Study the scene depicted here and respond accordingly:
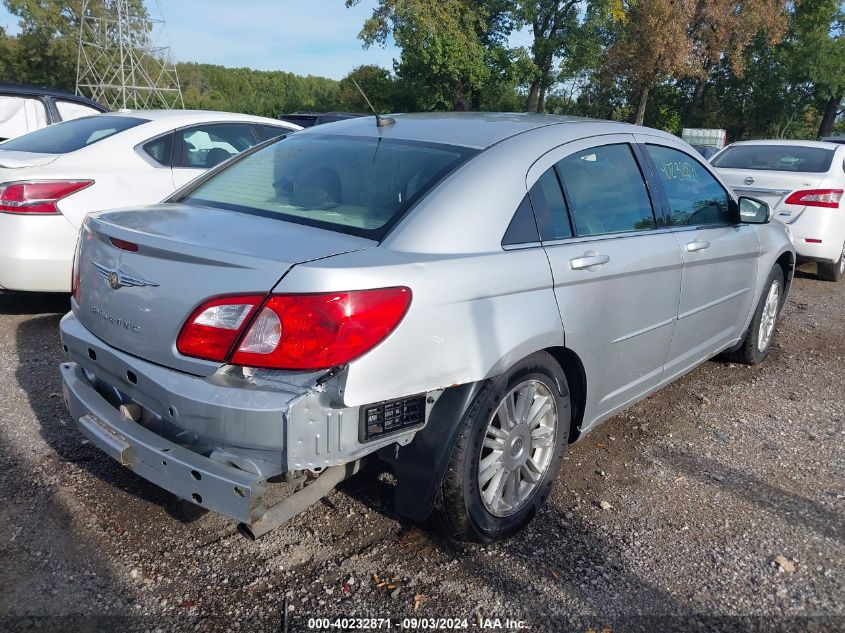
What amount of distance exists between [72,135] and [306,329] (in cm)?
449

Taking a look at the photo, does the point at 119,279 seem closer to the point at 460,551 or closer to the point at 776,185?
the point at 460,551

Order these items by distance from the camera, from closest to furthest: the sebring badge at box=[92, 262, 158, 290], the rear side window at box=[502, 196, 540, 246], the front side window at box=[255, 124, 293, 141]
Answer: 1. the sebring badge at box=[92, 262, 158, 290]
2. the rear side window at box=[502, 196, 540, 246]
3. the front side window at box=[255, 124, 293, 141]

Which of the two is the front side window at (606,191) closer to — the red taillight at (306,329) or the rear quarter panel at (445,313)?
the rear quarter panel at (445,313)

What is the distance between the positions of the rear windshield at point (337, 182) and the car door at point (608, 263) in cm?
48

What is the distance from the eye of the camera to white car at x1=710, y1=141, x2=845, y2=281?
292 inches

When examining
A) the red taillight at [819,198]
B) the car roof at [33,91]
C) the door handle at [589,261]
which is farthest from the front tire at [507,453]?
the car roof at [33,91]

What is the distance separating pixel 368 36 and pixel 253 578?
28.1m

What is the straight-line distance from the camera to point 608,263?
118 inches

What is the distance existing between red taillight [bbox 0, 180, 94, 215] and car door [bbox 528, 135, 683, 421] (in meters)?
3.54

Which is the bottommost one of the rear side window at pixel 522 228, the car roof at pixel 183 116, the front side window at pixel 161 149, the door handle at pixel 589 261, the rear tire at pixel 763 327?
the rear tire at pixel 763 327

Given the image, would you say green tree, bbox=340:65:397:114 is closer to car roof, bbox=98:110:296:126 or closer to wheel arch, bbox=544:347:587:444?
car roof, bbox=98:110:296:126

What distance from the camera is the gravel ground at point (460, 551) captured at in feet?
7.86

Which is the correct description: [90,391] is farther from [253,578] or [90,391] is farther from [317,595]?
[317,595]

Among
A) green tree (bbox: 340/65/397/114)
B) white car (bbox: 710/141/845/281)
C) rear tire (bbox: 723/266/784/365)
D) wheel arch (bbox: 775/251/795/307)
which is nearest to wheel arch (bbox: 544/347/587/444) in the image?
rear tire (bbox: 723/266/784/365)
